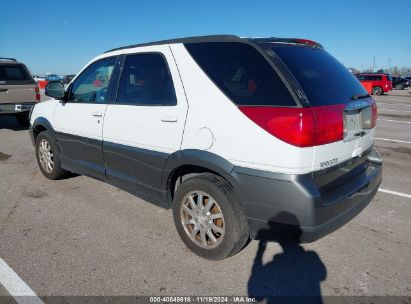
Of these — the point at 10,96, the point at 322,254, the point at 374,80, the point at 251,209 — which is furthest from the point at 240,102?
the point at 374,80

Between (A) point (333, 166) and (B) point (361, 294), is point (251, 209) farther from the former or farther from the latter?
(B) point (361, 294)

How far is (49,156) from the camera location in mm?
5086

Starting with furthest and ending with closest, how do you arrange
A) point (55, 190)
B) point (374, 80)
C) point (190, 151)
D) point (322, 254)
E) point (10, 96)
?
point (374, 80)
point (10, 96)
point (55, 190)
point (322, 254)
point (190, 151)

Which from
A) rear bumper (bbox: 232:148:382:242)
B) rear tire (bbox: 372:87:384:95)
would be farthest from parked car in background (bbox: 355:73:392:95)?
rear bumper (bbox: 232:148:382:242)

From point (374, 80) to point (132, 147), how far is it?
99.0 ft

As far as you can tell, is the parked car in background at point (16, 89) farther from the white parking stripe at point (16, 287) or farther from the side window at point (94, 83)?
the white parking stripe at point (16, 287)

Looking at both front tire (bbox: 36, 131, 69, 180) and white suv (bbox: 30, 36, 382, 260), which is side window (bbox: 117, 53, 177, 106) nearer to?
white suv (bbox: 30, 36, 382, 260)

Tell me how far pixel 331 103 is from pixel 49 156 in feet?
13.6

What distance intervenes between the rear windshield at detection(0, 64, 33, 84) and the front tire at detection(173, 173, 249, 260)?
8.40m

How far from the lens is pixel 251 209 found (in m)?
2.63

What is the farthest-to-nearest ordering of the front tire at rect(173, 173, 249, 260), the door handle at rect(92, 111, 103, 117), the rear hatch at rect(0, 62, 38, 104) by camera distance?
the rear hatch at rect(0, 62, 38, 104) < the door handle at rect(92, 111, 103, 117) < the front tire at rect(173, 173, 249, 260)

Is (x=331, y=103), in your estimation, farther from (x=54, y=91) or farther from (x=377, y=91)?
(x=377, y=91)

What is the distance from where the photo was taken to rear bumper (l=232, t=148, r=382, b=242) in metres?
2.40

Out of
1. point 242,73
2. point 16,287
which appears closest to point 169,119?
point 242,73
